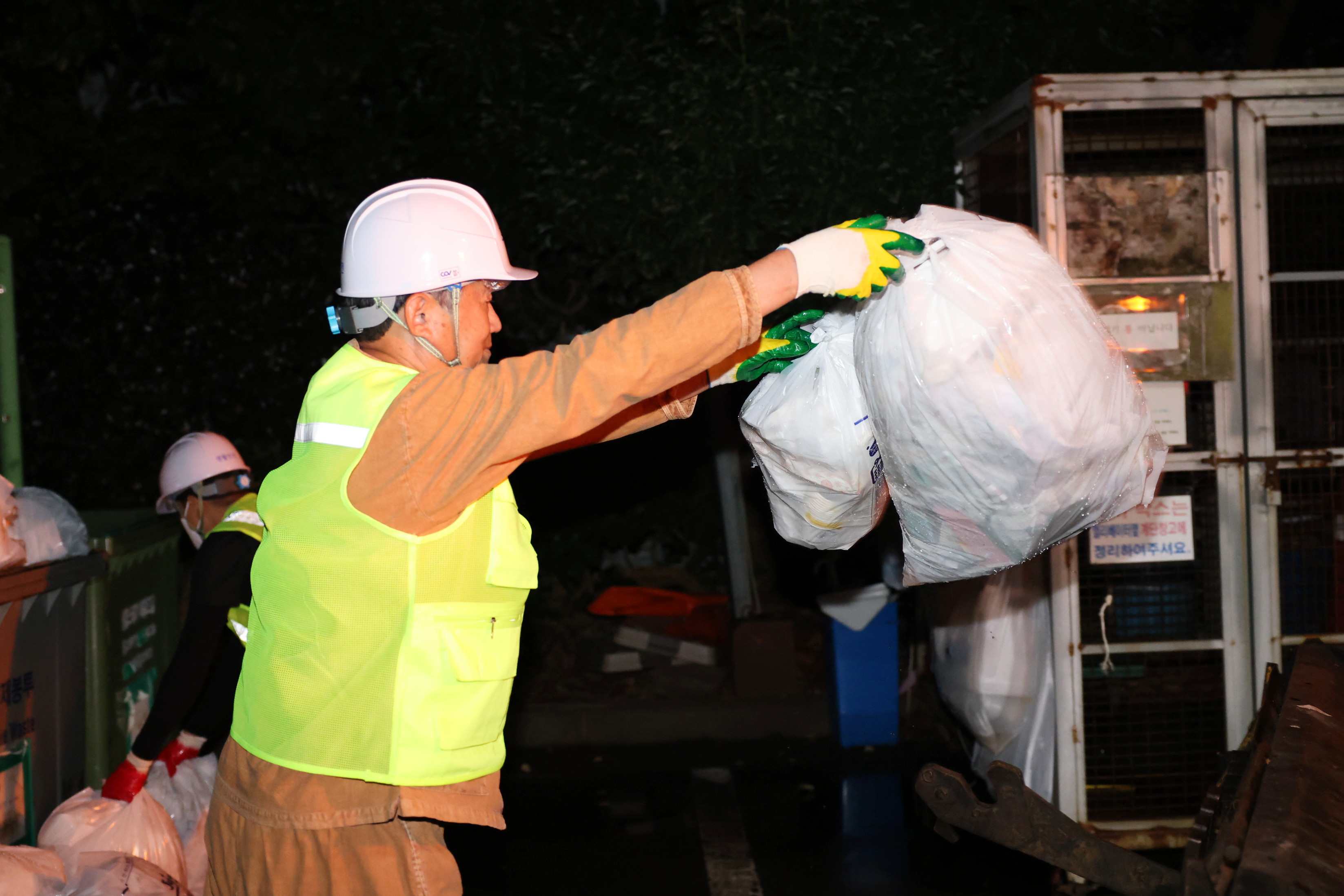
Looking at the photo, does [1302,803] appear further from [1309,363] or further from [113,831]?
[113,831]

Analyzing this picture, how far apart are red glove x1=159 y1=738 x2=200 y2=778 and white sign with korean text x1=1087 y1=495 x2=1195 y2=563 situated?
335 cm

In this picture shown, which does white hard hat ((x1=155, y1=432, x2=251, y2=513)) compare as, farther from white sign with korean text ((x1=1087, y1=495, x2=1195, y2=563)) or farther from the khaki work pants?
white sign with korean text ((x1=1087, y1=495, x2=1195, y2=563))

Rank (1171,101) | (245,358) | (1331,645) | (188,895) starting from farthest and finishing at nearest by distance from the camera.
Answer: (245,358)
(1171,101)
(188,895)
(1331,645)

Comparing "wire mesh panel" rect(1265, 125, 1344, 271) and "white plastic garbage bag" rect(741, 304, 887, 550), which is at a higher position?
"wire mesh panel" rect(1265, 125, 1344, 271)

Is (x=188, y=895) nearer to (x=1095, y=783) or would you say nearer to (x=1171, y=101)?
(x=1095, y=783)

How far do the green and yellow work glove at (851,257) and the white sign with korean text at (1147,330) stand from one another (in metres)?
2.28

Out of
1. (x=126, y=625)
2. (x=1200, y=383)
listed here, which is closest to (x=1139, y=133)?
(x=1200, y=383)

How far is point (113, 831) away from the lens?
3.53m

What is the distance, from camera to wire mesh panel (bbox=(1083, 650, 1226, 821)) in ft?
15.0

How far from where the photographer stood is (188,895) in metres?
3.53

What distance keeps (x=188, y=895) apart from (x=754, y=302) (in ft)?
9.03

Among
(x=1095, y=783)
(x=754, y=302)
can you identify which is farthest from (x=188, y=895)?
(x=1095, y=783)

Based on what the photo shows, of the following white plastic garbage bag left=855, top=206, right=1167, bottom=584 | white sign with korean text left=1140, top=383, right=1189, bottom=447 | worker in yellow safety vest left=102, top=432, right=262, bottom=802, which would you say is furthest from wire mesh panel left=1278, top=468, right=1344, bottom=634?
worker in yellow safety vest left=102, top=432, right=262, bottom=802

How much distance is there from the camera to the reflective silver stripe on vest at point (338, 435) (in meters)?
2.03
